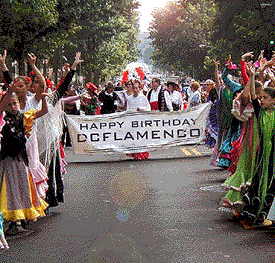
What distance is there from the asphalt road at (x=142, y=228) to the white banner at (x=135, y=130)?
4.03 meters

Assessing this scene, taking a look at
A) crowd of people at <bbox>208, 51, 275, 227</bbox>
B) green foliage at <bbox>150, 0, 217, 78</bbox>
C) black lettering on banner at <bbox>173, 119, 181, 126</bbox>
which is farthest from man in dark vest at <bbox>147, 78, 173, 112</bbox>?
green foliage at <bbox>150, 0, 217, 78</bbox>

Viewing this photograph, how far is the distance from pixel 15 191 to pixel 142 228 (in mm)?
1417

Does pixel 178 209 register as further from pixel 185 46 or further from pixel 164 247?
pixel 185 46

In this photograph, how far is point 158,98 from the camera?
73.9 feet

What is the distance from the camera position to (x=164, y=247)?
8312 millimetres

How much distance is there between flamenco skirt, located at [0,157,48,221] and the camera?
360 inches

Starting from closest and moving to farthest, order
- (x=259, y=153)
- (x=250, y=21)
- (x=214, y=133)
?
(x=259, y=153) → (x=214, y=133) → (x=250, y=21)

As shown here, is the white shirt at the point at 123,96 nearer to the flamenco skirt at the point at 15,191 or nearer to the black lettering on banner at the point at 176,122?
the black lettering on banner at the point at 176,122

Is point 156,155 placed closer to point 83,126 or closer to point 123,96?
point 123,96

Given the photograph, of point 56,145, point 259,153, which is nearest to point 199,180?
point 56,145

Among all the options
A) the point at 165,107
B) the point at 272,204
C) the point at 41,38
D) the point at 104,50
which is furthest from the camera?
the point at 104,50

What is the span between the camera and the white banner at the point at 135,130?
18.9 meters

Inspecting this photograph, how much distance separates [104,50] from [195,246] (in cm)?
5150

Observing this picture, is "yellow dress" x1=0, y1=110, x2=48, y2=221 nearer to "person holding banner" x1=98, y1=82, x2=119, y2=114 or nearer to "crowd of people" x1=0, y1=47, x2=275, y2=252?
"crowd of people" x1=0, y1=47, x2=275, y2=252
